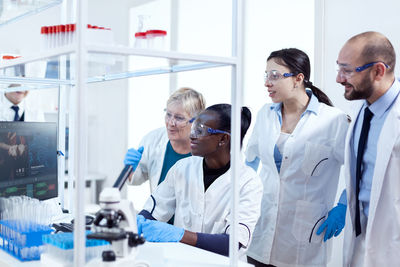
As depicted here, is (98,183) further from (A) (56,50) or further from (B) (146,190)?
(A) (56,50)

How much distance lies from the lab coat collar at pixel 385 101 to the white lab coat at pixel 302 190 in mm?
298

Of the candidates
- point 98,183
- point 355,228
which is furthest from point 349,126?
point 98,183

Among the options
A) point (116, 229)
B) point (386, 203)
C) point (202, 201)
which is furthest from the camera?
point (202, 201)

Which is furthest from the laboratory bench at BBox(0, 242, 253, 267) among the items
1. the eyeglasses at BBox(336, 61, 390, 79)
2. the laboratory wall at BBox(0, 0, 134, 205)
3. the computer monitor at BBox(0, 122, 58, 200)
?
the laboratory wall at BBox(0, 0, 134, 205)

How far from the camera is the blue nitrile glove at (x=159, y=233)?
177 cm

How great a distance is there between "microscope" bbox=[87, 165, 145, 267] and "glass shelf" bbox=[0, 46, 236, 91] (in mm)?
389

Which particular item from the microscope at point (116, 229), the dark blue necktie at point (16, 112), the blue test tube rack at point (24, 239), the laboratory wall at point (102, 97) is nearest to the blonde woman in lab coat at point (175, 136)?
the blue test tube rack at point (24, 239)

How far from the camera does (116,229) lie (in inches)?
50.1

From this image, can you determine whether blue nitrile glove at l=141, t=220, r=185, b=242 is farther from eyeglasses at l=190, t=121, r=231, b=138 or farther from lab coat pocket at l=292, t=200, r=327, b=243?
lab coat pocket at l=292, t=200, r=327, b=243

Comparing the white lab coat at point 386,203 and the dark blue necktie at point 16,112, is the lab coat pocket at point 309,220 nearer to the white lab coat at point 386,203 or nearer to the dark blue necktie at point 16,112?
the white lab coat at point 386,203

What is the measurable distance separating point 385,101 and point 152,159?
1268 millimetres

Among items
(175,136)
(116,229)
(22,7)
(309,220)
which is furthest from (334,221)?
(22,7)

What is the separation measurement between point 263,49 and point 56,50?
8.15ft

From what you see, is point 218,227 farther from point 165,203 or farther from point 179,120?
point 179,120
